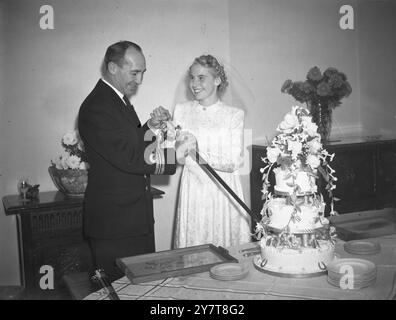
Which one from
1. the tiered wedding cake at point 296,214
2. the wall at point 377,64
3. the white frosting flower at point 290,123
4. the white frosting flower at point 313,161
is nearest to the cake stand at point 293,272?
the tiered wedding cake at point 296,214

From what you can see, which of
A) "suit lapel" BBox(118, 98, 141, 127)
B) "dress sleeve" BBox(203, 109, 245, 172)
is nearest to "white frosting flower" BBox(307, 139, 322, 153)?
"dress sleeve" BBox(203, 109, 245, 172)

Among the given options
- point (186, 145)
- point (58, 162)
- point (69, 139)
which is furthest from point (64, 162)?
point (186, 145)

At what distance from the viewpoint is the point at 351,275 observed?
159 centimetres

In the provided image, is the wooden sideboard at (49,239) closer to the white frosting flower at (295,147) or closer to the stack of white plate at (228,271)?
the stack of white plate at (228,271)

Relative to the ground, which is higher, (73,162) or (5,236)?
(73,162)

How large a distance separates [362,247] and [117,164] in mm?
1315

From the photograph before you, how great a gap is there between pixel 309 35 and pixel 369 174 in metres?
1.52

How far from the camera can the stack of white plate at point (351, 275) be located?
1586 mm

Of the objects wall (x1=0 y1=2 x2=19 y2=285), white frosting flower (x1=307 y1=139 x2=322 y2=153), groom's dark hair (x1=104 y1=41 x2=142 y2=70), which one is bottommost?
wall (x1=0 y1=2 x2=19 y2=285)

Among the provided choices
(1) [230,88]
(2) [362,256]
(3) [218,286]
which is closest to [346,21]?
(1) [230,88]

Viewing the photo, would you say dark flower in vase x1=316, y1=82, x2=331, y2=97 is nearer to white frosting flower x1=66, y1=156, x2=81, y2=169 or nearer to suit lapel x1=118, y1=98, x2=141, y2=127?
suit lapel x1=118, y1=98, x2=141, y2=127

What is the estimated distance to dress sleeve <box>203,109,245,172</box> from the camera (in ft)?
9.12

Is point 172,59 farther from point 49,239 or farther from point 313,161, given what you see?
point 313,161

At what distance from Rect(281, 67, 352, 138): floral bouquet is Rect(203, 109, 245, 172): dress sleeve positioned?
127 centimetres
